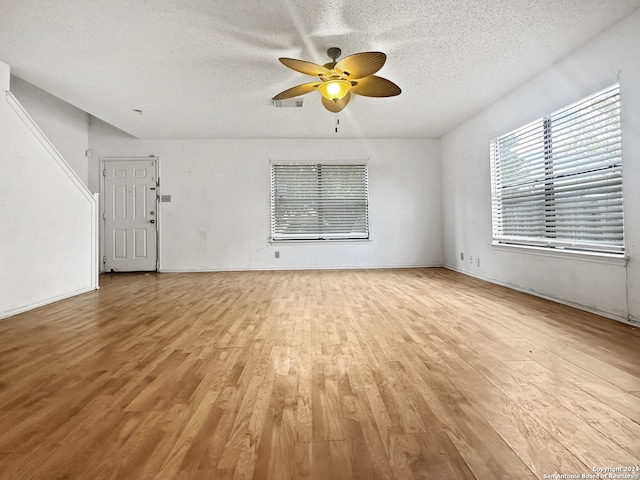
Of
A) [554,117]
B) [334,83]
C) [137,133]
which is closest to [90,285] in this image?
[137,133]

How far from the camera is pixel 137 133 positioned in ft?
19.2

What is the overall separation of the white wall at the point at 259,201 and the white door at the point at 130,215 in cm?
20

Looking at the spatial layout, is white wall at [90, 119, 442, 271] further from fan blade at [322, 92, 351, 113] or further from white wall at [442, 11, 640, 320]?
fan blade at [322, 92, 351, 113]

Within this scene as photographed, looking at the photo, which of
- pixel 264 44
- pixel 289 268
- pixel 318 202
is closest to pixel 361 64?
pixel 264 44

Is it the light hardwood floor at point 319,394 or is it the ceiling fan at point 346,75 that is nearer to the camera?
the light hardwood floor at point 319,394

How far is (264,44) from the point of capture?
302 centimetres

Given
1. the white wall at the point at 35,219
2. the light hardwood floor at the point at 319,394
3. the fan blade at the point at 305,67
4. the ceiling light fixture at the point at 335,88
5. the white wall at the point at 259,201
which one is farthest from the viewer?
the white wall at the point at 259,201

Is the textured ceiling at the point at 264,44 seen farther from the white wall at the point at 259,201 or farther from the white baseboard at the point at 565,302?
the white baseboard at the point at 565,302

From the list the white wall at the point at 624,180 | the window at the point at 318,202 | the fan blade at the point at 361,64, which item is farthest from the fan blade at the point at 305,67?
the window at the point at 318,202

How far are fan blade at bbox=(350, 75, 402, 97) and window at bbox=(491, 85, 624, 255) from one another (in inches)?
70.3

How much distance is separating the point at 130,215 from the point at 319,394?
6047 mm

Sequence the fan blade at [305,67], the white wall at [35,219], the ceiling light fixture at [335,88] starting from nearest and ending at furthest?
the fan blade at [305,67] → the ceiling light fixture at [335,88] → the white wall at [35,219]

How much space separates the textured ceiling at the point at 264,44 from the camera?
99.9 inches

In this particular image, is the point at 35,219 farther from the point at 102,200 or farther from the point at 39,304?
the point at 102,200
